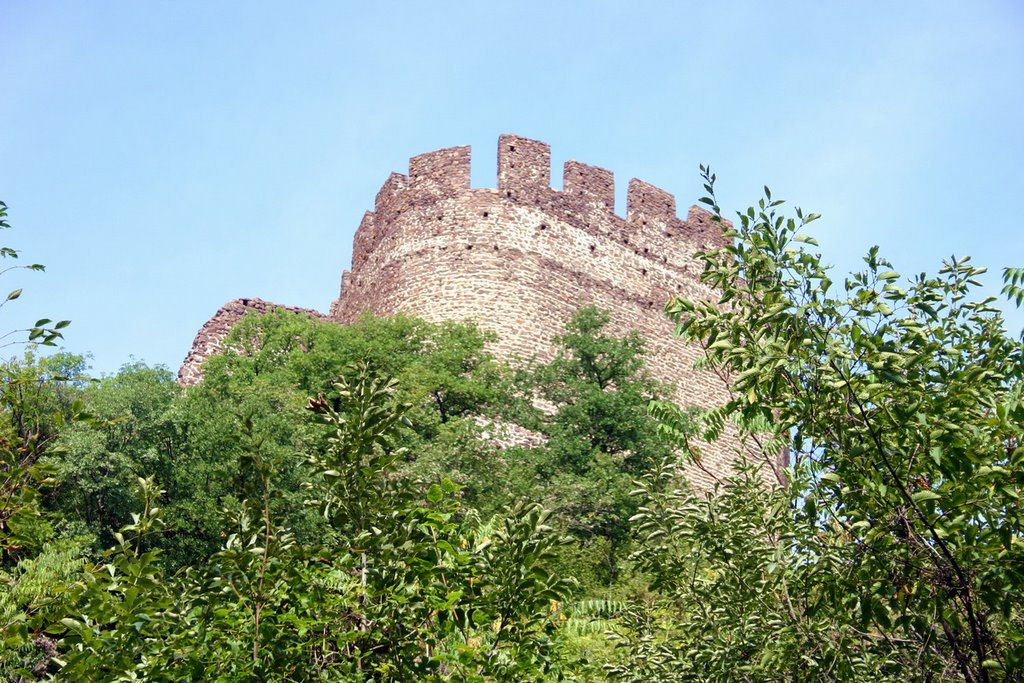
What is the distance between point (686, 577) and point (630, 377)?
672 inches

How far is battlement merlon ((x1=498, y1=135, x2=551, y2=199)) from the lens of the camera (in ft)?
87.8

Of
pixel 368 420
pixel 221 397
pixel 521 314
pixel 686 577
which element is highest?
pixel 521 314

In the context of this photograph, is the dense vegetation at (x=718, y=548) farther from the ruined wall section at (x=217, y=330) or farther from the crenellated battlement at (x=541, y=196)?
the ruined wall section at (x=217, y=330)

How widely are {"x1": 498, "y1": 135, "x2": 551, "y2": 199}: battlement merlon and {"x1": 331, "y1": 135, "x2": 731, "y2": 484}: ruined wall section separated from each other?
2cm

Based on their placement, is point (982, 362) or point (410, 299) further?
point (410, 299)

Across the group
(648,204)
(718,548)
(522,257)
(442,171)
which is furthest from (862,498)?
(648,204)

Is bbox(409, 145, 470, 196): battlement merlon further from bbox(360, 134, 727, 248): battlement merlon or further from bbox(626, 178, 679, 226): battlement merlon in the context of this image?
bbox(626, 178, 679, 226): battlement merlon

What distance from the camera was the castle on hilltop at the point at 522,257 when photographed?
1014 inches

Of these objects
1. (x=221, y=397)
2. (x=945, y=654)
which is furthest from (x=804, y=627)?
(x=221, y=397)

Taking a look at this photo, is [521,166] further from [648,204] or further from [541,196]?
[648,204]

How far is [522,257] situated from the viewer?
85.5 ft

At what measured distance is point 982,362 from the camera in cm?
797

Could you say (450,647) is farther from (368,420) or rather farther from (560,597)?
(368,420)

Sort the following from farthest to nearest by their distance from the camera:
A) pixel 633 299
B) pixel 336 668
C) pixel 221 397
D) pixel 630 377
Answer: pixel 633 299 < pixel 630 377 < pixel 221 397 < pixel 336 668
